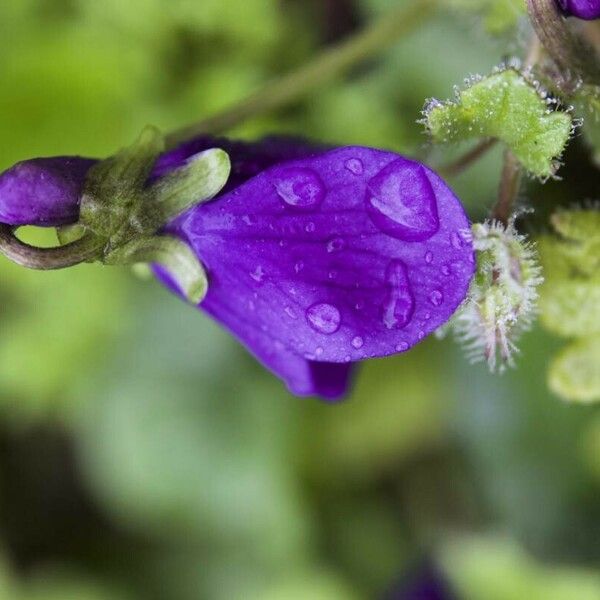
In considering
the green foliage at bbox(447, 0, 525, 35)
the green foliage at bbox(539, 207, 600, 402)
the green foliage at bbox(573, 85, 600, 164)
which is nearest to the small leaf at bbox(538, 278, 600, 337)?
the green foliage at bbox(539, 207, 600, 402)

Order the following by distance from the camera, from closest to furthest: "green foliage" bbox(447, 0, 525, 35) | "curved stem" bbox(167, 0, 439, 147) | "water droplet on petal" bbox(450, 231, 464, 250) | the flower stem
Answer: "water droplet on petal" bbox(450, 231, 464, 250), the flower stem, "green foliage" bbox(447, 0, 525, 35), "curved stem" bbox(167, 0, 439, 147)

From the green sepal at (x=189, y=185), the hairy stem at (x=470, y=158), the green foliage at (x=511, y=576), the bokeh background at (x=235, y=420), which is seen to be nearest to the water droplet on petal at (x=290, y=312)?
the green sepal at (x=189, y=185)

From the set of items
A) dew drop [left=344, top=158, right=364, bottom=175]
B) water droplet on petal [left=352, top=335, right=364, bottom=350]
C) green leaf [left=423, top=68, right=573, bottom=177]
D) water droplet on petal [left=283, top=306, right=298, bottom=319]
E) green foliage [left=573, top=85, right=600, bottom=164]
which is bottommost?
water droplet on petal [left=352, top=335, right=364, bottom=350]

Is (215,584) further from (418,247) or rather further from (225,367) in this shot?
(418,247)

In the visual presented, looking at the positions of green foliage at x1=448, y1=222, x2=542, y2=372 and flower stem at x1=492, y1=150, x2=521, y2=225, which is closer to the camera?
green foliage at x1=448, y1=222, x2=542, y2=372

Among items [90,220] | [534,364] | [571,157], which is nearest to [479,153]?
[90,220]

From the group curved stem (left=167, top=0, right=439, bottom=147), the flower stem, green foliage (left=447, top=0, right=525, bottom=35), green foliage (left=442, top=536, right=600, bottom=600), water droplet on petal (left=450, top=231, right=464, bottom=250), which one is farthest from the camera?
green foliage (left=442, top=536, right=600, bottom=600)

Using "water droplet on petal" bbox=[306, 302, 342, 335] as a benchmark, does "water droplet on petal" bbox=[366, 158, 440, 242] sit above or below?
above

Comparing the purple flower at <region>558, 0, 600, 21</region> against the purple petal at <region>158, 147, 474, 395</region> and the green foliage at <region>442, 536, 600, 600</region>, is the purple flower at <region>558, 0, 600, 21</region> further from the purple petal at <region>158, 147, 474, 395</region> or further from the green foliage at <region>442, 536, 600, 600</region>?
the green foliage at <region>442, 536, 600, 600</region>

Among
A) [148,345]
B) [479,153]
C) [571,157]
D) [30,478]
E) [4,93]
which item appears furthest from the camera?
[30,478]
